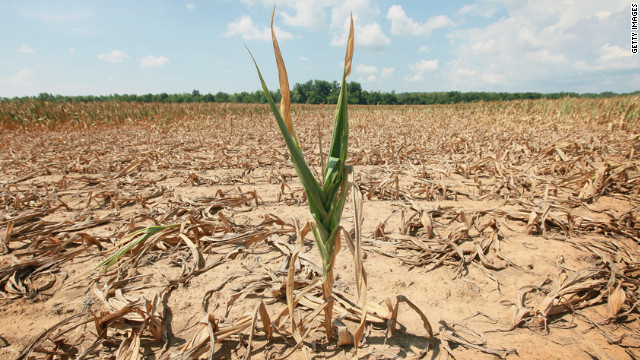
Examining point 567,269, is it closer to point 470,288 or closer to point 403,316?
point 470,288

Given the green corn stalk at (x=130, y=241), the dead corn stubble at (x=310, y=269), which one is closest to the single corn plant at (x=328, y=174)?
the dead corn stubble at (x=310, y=269)

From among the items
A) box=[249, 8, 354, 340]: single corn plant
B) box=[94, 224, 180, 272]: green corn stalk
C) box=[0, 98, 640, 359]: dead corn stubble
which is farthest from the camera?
box=[94, 224, 180, 272]: green corn stalk

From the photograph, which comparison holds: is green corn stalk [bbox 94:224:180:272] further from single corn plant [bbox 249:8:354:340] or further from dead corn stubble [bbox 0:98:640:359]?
single corn plant [bbox 249:8:354:340]

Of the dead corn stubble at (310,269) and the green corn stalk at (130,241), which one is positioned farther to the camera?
the green corn stalk at (130,241)

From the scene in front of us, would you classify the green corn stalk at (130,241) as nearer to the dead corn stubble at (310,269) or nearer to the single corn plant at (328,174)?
the dead corn stubble at (310,269)

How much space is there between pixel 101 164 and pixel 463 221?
4.49m

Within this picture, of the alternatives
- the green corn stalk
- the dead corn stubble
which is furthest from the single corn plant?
the green corn stalk

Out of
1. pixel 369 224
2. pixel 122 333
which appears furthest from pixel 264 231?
pixel 122 333

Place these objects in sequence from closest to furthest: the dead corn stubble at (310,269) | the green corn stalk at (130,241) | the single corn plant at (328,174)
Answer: the single corn plant at (328,174), the dead corn stubble at (310,269), the green corn stalk at (130,241)

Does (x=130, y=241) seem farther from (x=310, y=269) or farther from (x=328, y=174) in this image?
(x=328, y=174)

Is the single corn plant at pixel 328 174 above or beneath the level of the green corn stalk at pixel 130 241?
above

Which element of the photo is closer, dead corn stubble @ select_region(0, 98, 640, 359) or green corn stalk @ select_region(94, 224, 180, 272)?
dead corn stubble @ select_region(0, 98, 640, 359)

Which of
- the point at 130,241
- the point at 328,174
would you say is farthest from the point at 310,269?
the point at 130,241

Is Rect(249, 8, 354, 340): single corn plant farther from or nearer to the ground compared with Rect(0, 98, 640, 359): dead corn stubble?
farther from the ground
